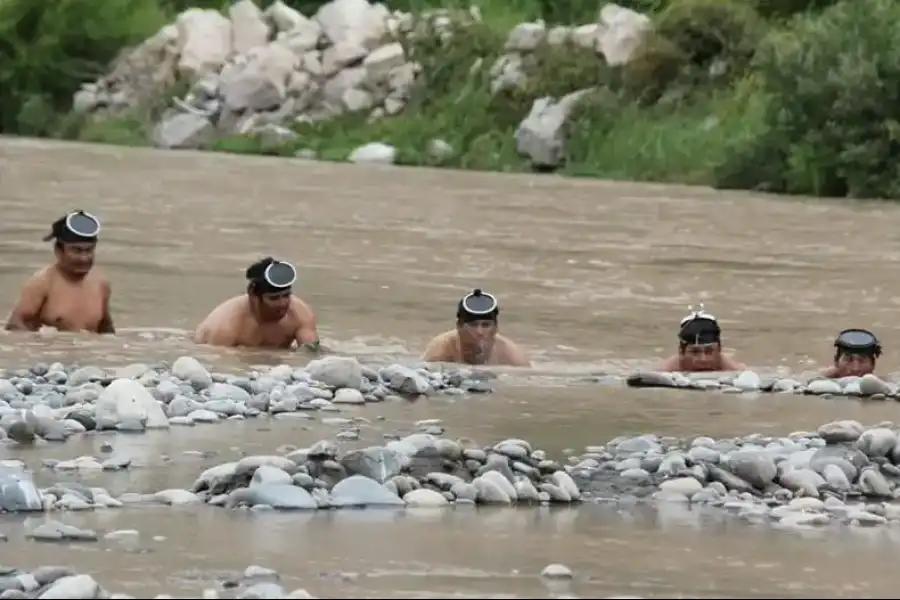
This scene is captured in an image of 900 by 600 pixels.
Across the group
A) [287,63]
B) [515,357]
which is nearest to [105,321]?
[515,357]

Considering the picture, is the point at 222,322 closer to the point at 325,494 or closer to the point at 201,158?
the point at 325,494

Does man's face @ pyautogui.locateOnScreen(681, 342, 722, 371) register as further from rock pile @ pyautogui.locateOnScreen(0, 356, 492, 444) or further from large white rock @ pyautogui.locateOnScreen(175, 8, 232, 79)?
large white rock @ pyautogui.locateOnScreen(175, 8, 232, 79)

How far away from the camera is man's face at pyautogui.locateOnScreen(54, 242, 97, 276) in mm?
13570

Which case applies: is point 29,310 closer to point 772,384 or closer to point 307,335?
point 307,335

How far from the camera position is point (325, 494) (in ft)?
22.9


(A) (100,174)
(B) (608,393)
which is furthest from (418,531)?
(A) (100,174)

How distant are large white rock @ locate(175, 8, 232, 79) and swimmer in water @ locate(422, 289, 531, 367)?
44262 mm

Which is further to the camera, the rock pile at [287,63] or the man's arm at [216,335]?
the rock pile at [287,63]

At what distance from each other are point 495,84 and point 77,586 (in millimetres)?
44829

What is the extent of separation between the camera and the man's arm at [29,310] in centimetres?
Result: 1348

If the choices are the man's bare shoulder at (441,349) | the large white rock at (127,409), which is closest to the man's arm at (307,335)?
the man's bare shoulder at (441,349)

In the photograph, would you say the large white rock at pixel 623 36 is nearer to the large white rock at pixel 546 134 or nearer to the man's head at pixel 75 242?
the large white rock at pixel 546 134

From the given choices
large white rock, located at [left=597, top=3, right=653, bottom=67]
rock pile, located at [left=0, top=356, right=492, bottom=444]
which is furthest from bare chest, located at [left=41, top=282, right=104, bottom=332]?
large white rock, located at [left=597, top=3, right=653, bottom=67]

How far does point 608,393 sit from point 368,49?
45022 millimetres
